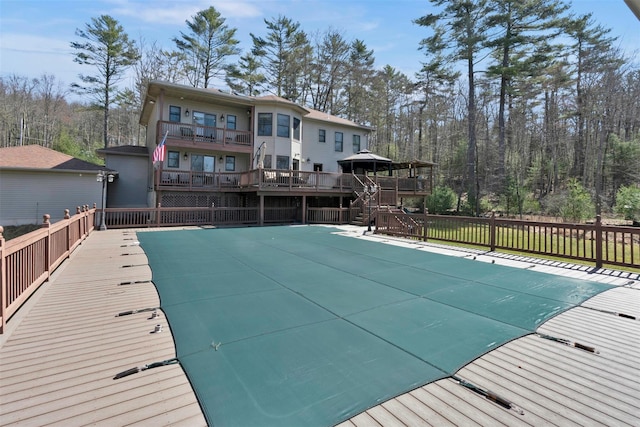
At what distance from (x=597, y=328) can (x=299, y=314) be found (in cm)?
335

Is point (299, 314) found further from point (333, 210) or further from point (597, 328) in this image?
point (333, 210)

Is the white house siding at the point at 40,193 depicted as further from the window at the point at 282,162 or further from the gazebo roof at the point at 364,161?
the gazebo roof at the point at 364,161

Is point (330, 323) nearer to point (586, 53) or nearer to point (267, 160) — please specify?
point (267, 160)

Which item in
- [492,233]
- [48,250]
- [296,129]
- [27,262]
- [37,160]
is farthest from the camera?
[296,129]

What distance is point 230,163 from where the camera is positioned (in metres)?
18.3

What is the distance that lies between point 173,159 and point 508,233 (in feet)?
51.1

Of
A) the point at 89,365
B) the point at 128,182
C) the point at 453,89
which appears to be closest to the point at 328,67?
the point at 453,89

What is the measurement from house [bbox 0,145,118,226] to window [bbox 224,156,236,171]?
222 inches

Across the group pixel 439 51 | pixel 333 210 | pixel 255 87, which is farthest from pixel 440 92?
pixel 333 210

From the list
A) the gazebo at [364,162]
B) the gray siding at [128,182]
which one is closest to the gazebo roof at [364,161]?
the gazebo at [364,162]

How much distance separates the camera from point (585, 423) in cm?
202

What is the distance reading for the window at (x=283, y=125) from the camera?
18234 mm

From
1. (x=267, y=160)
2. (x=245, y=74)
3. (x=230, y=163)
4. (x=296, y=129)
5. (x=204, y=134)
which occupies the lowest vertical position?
(x=230, y=163)

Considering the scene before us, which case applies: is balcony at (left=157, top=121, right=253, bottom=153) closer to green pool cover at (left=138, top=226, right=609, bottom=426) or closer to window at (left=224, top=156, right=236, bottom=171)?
window at (left=224, top=156, right=236, bottom=171)
